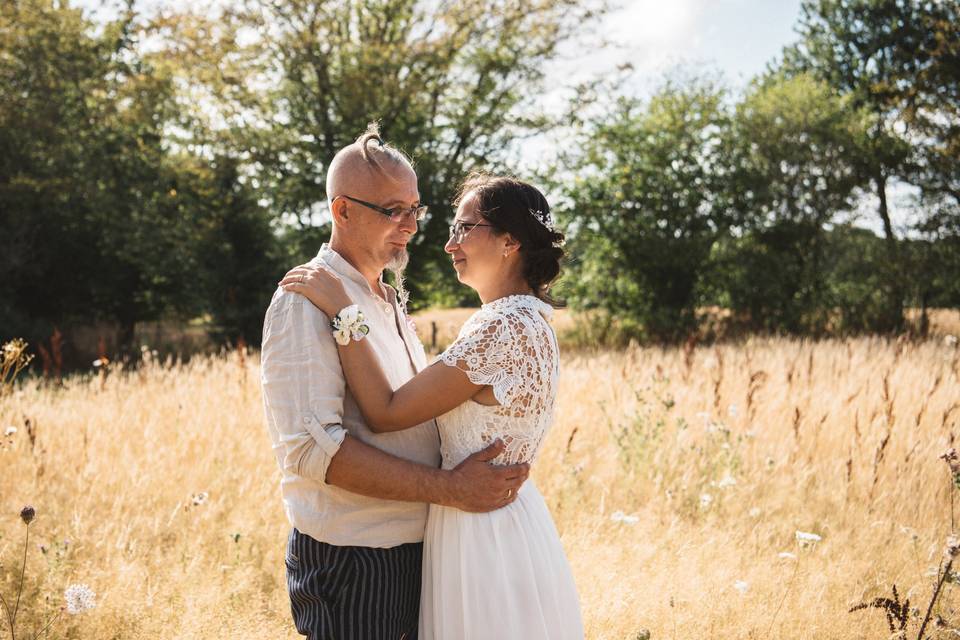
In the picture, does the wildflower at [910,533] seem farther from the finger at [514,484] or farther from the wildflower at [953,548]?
the finger at [514,484]

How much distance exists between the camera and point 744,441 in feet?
17.4

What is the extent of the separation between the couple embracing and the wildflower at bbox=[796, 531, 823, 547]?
6.03 ft

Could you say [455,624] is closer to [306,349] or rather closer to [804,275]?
[306,349]

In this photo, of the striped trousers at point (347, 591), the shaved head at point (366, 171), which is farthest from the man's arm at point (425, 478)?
the shaved head at point (366, 171)

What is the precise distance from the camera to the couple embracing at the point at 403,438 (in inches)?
81.8

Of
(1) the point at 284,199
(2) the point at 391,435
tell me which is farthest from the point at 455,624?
(1) the point at 284,199

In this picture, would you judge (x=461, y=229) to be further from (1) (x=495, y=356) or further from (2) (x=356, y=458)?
(2) (x=356, y=458)

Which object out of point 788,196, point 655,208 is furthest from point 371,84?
point 788,196

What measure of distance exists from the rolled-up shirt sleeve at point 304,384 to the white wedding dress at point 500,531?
1.13ft

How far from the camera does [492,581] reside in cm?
220

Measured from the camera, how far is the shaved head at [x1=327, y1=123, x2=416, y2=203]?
7.45 ft

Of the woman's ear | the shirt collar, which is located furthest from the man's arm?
the woman's ear

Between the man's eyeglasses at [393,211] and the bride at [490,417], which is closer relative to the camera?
the bride at [490,417]

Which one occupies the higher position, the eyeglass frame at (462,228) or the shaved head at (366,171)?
the shaved head at (366,171)
